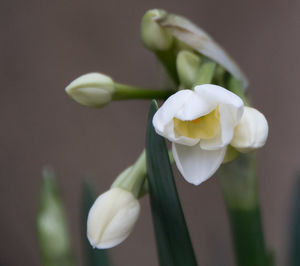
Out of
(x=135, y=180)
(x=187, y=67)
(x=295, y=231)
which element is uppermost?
(x=187, y=67)

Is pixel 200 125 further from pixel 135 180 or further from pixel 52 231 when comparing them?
pixel 52 231

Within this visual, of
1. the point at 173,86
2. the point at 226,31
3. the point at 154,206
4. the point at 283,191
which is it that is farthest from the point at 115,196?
the point at 283,191

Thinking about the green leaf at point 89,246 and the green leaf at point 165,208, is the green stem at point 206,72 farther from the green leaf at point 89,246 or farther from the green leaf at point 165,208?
the green leaf at point 89,246

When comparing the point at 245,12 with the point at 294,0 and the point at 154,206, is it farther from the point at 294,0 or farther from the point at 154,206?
the point at 154,206

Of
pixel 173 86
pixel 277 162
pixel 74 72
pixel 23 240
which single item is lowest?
pixel 23 240

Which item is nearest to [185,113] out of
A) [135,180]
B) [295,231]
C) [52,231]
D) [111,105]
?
[135,180]

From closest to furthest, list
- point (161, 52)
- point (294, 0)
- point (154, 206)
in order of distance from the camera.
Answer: point (154, 206) < point (161, 52) < point (294, 0)
